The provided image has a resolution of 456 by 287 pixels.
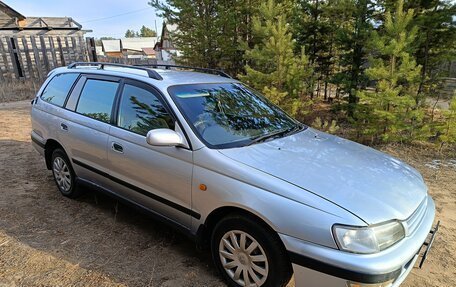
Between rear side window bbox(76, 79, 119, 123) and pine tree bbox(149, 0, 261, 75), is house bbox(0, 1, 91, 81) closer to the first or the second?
pine tree bbox(149, 0, 261, 75)

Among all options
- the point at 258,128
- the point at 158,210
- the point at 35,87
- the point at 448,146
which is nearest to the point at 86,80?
the point at 158,210

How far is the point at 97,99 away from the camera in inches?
145

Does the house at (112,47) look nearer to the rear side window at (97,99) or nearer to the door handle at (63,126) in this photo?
the door handle at (63,126)

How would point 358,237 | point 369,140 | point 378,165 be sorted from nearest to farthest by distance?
1. point 358,237
2. point 378,165
3. point 369,140

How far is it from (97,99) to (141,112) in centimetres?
81

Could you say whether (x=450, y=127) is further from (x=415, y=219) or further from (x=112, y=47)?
(x=112, y=47)

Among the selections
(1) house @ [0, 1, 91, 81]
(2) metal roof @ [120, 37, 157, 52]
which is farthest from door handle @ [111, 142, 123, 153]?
(2) metal roof @ [120, 37, 157, 52]

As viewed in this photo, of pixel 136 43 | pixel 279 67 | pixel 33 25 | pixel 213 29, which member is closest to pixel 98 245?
pixel 279 67

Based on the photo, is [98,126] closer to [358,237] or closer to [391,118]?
[358,237]

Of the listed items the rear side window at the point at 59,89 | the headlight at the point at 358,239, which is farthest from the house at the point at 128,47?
the headlight at the point at 358,239

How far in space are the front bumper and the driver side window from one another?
1.51 metres

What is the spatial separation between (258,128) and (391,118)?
12.5 ft

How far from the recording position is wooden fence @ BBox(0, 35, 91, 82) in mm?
13820

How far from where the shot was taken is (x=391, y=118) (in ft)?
19.4
